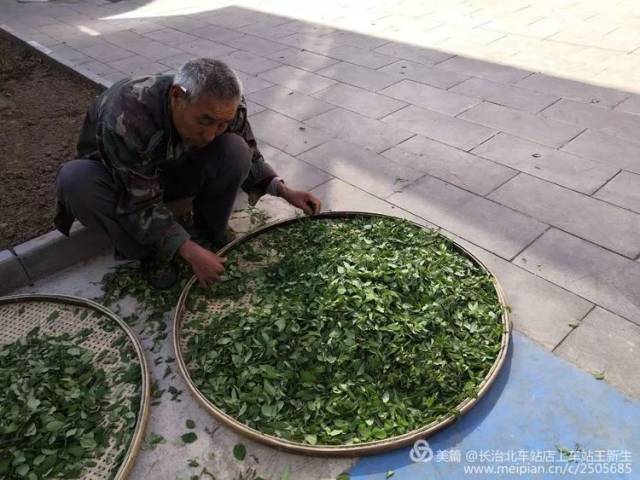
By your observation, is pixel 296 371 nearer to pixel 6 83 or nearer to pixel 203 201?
pixel 203 201

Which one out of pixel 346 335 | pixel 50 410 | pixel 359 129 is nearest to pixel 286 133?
pixel 359 129

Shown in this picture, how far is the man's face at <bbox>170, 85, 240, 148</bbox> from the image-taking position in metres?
2.01

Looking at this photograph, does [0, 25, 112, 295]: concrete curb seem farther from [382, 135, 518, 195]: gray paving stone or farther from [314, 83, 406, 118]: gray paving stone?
[314, 83, 406, 118]: gray paving stone

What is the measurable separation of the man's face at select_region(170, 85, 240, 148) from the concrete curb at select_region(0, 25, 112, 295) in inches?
36.4

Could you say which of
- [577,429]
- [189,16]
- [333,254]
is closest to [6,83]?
[189,16]

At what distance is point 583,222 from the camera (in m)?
2.93

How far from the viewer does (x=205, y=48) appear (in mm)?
5770

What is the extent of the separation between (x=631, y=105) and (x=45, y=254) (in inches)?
167

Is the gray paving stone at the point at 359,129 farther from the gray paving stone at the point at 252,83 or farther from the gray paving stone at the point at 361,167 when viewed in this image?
the gray paving stone at the point at 252,83

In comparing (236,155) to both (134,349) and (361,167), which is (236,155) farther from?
(361,167)

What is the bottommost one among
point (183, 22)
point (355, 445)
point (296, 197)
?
point (183, 22)

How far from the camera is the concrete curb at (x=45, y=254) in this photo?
2.66 m

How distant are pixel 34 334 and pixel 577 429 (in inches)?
89.8

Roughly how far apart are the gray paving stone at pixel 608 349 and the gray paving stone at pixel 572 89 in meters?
2.48
